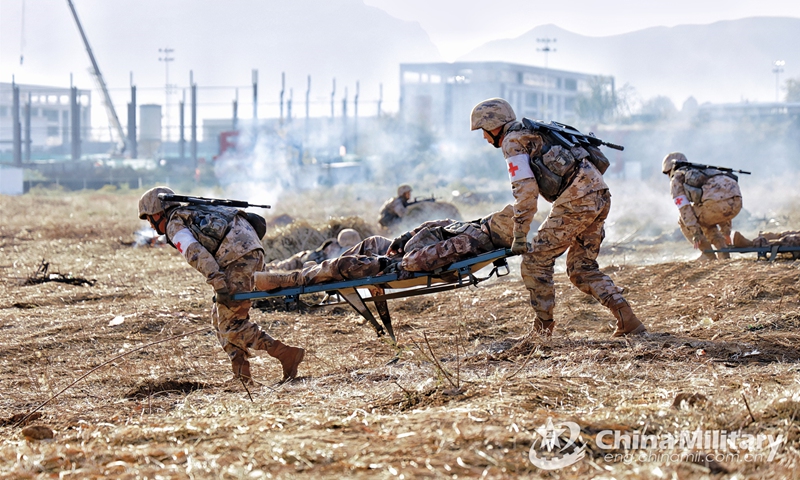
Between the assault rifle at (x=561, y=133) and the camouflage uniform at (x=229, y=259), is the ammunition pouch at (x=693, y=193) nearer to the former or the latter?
the assault rifle at (x=561, y=133)

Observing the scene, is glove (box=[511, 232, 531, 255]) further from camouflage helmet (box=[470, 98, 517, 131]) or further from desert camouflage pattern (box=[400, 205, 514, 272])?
camouflage helmet (box=[470, 98, 517, 131])

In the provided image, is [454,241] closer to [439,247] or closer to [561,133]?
[439,247]

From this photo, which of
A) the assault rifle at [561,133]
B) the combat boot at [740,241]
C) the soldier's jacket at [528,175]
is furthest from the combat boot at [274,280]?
the combat boot at [740,241]

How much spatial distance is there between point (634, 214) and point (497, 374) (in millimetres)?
17195

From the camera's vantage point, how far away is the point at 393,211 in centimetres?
1583

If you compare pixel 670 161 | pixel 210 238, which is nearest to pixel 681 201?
pixel 670 161

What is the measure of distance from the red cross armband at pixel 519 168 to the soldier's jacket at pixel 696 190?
4975 millimetres

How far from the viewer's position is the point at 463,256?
21.2 ft

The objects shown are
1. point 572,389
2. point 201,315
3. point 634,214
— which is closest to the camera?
point 572,389

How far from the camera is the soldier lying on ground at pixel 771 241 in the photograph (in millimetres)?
9734

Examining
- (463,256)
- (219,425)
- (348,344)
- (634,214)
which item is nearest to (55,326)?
(348,344)

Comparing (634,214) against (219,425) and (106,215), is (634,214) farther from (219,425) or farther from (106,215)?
(219,425)

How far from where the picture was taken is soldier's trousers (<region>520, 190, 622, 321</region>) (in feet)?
21.1

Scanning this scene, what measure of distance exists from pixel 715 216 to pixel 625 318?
480 centimetres
